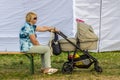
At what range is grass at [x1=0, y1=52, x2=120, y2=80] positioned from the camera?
320 inches

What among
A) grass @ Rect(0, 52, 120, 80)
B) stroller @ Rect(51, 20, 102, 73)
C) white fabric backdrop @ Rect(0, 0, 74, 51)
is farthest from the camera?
white fabric backdrop @ Rect(0, 0, 74, 51)

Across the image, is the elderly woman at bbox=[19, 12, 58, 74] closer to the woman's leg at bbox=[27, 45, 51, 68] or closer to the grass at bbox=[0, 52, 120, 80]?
the woman's leg at bbox=[27, 45, 51, 68]

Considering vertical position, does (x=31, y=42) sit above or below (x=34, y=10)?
below

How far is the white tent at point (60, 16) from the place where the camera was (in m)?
12.1

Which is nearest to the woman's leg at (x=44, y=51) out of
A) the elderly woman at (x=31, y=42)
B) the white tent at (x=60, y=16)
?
the elderly woman at (x=31, y=42)

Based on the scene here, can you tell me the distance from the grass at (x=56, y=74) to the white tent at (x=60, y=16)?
116cm

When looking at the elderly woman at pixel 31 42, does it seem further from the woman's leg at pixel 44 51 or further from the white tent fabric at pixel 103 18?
the white tent fabric at pixel 103 18

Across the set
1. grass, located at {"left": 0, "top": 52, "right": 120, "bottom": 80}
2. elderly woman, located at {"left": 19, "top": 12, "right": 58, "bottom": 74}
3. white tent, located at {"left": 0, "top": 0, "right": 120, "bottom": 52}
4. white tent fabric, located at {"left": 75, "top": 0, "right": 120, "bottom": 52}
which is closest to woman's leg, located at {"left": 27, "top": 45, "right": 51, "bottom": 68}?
elderly woman, located at {"left": 19, "top": 12, "right": 58, "bottom": 74}

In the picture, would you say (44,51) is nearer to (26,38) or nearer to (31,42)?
(31,42)

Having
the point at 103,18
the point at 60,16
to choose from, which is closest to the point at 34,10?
the point at 60,16

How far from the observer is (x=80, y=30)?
27.3 feet

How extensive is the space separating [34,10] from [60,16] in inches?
28.8

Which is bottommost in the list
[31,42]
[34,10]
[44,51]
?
[44,51]

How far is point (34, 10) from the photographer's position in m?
12.2
